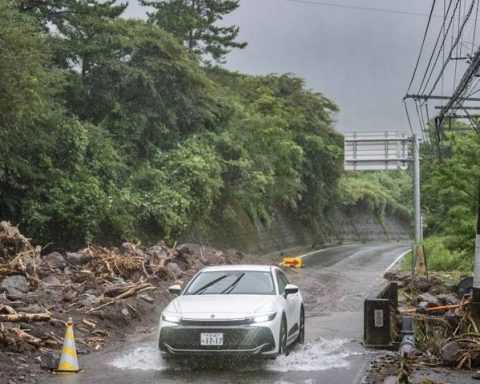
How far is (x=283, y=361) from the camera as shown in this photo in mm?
10555

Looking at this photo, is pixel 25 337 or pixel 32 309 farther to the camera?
pixel 32 309

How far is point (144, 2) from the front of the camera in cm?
4788

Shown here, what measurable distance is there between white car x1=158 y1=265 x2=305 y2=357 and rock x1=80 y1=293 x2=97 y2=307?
3.98 metres

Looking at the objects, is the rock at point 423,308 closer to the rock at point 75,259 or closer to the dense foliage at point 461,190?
the dense foliage at point 461,190

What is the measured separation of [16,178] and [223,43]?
29.3 m

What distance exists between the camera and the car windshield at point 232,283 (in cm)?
1133

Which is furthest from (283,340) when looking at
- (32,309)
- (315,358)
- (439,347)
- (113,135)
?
(113,135)

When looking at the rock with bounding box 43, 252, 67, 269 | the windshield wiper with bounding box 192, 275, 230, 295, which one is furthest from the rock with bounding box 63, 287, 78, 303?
A: the windshield wiper with bounding box 192, 275, 230, 295

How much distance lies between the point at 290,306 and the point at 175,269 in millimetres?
10150

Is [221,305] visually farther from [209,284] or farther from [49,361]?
[49,361]

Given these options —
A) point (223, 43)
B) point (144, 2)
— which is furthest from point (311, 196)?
point (144, 2)

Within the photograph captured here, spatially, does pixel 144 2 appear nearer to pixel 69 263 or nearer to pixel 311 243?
pixel 311 243

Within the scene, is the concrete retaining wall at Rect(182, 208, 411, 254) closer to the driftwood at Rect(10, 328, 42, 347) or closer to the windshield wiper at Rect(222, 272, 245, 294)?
the windshield wiper at Rect(222, 272, 245, 294)

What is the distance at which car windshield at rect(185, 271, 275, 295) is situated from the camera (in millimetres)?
11328
